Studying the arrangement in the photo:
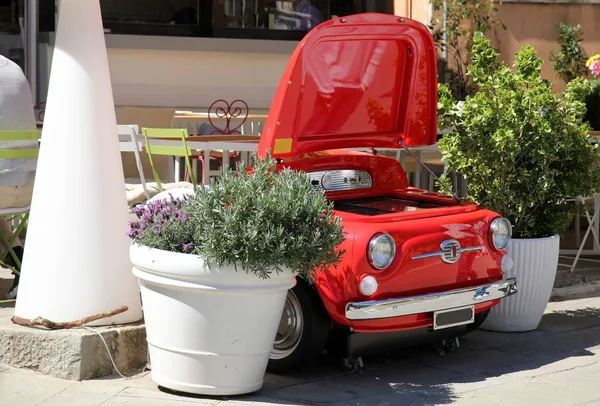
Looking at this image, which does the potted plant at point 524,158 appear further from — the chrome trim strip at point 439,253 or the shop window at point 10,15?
the shop window at point 10,15

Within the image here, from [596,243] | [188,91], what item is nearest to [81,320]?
[596,243]

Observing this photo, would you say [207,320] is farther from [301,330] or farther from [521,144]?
[521,144]

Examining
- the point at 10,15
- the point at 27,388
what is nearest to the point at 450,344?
the point at 27,388

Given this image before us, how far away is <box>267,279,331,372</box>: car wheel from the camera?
532 cm

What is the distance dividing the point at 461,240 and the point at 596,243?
3614mm

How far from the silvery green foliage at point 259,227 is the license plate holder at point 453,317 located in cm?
76

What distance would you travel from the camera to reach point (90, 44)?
554 centimetres

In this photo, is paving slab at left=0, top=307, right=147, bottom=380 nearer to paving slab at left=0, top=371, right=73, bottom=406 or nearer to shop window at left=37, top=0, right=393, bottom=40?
paving slab at left=0, top=371, right=73, bottom=406

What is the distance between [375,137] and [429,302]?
142 centimetres

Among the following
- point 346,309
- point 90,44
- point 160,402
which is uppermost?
point 90,44

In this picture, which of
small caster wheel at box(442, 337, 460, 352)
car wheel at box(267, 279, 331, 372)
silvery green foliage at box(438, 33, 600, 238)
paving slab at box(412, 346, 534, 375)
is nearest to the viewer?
car wheel at box(267, 279, 331, 372)

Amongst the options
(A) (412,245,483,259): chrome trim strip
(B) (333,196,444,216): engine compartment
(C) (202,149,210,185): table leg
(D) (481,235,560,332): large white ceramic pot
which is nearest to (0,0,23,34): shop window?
(C) (202,149,210,185): table leg

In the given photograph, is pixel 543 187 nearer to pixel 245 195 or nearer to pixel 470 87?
pixel 245 195

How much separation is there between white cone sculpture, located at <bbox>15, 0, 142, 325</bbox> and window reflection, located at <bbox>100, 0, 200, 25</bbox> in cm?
561
